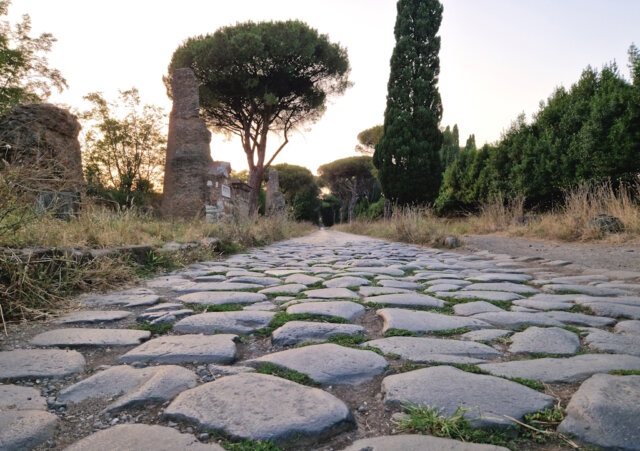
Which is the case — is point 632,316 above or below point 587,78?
below

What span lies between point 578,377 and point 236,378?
3.18ft

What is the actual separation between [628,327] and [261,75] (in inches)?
558

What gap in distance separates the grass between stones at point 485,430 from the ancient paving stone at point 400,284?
1.80 meters

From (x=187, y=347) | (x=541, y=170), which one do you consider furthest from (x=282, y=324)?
(x=541, y=170)

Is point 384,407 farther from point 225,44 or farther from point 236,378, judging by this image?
point 225,44

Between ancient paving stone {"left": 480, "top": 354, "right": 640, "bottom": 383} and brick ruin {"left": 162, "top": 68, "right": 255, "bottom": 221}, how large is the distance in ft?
24.8

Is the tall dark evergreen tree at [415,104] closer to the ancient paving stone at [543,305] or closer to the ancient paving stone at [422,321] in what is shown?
the ancient paving stone at [543,305]

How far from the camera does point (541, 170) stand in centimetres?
928

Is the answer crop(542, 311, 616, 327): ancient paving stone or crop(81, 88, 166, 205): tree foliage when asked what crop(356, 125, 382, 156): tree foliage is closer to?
crop(81, 88, 166, 205): tree foliage

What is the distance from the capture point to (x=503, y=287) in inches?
107

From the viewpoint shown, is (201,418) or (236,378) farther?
(236,378)

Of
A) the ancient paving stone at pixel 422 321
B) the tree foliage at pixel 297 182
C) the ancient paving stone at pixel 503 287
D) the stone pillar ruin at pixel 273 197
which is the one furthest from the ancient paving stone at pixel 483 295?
the tree foliage at pixel 297 182

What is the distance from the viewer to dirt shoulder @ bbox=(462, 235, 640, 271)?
146 inches

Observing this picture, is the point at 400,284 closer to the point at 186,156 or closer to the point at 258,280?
the point at 258,280
